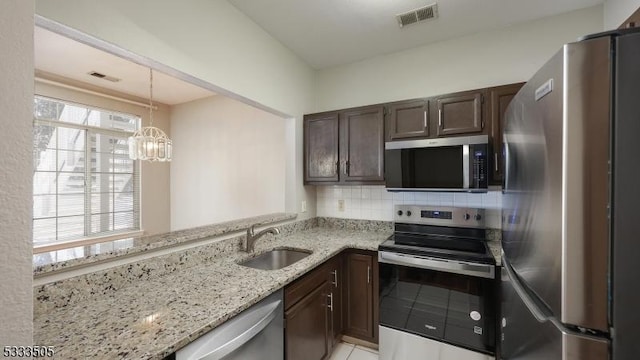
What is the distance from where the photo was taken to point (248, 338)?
1.13 meters

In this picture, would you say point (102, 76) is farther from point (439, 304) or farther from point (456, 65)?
point (439, 304)

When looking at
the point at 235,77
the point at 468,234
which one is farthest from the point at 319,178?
the point at 468,234

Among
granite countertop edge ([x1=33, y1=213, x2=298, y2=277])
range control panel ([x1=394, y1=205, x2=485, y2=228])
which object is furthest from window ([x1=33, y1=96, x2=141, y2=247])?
range control panel ([x1=394, y1=205, x2=485, y2=228])

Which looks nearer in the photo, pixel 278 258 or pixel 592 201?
pixel 592 201

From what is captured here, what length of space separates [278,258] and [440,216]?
1.43 m

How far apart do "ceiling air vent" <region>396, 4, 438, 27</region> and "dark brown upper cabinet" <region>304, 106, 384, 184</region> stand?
2.27ft

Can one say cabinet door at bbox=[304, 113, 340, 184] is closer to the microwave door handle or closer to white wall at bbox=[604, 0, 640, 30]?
the microwave door handle

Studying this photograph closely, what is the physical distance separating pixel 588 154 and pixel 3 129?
1314 mm

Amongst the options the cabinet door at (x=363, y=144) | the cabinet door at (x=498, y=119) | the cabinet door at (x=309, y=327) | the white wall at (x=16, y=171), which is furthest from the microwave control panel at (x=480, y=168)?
the white wall at (x=16, y=171)

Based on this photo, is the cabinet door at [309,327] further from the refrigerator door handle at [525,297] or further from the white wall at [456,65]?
the white wall at [456,65]

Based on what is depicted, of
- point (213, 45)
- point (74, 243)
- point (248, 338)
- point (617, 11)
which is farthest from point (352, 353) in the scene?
point (74, 243)

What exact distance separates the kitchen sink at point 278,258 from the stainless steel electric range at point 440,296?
0.63m

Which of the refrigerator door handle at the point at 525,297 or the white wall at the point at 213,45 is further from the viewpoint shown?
the white wall at the point at 213,45

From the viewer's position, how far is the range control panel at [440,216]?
211cm
